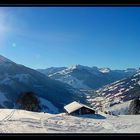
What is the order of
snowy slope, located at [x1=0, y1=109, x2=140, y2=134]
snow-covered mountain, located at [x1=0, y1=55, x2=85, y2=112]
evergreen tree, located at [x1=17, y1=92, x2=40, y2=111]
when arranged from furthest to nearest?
snow-covered mountain, located at [x1=0, y1=55, x2=85, y2=112] < evergreen tree, located at [x1=17, y1=92, x2=40, y2=111] < snowy slope, located at [x1=0, y1=109, x2=140, y2=134]

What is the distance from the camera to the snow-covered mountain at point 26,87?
130 meters

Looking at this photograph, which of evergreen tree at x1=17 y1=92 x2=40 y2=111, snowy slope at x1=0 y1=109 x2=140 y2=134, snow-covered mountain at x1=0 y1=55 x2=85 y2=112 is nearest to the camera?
snowy slope at x1=0 y1=109 x2=140 y2=134

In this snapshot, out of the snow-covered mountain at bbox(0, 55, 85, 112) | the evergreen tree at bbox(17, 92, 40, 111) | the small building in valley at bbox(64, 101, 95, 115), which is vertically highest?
the snow-covered mountain at bbox(0, 55, 85, 112)

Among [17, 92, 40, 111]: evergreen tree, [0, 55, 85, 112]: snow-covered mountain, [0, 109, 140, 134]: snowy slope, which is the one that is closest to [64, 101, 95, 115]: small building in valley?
[17, 92, 40, 111]: evergreen tree

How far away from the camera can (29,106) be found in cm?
2762

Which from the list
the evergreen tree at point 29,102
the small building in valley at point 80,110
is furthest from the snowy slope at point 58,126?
the evergreen tree at point 29,102

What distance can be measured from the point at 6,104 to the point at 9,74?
5771 centimetres

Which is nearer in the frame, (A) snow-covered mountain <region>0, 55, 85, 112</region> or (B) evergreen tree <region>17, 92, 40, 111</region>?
(B) evergreen tree <region>17, 92, 40, 111</region>

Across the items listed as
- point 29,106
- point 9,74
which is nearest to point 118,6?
point 29,106

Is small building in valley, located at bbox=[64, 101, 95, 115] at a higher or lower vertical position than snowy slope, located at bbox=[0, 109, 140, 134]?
higher

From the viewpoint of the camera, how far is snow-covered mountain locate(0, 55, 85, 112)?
130500 mm

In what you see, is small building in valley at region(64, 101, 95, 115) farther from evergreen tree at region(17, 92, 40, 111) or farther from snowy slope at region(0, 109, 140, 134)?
snowy slope at region(0, 109, 140, 134)
